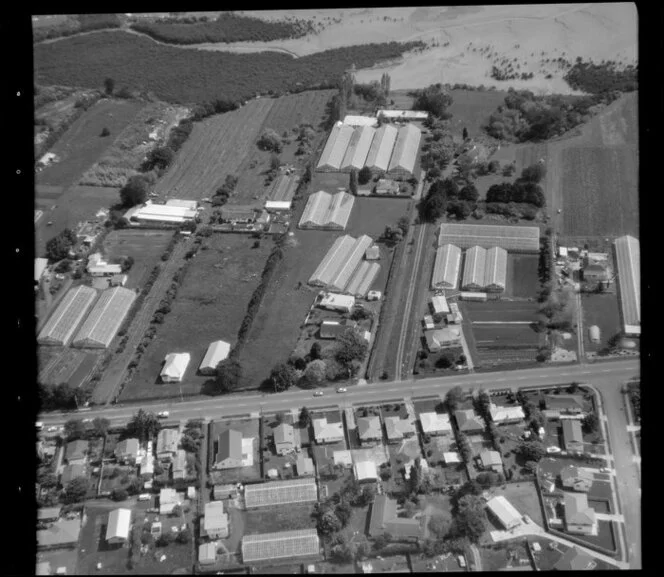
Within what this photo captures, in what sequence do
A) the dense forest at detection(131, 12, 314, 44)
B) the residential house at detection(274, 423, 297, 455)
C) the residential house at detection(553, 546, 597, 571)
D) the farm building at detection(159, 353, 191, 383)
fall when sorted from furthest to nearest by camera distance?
the dense forest at detection(131, 12, 314, 44) < the farm building at detection(159, 353, 191, 383) < the residential house at detection(274, 423, 297, 455) < the residential house at detection(553, 546, 597, 571)

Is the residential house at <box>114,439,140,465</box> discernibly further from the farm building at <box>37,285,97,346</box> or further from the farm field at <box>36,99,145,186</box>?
the farm field at <box>36,99,145,186</box>

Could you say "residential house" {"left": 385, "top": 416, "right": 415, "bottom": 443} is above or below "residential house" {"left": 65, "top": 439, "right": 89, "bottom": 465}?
above

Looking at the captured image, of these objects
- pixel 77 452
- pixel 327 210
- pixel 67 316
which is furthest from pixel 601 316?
pixel 67 316

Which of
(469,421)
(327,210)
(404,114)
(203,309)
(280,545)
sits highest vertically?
(404,114)

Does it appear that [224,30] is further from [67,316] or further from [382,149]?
[67,316]

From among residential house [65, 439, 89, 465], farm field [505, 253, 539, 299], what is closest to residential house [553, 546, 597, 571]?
farm field [505, 253, 539, 299]
